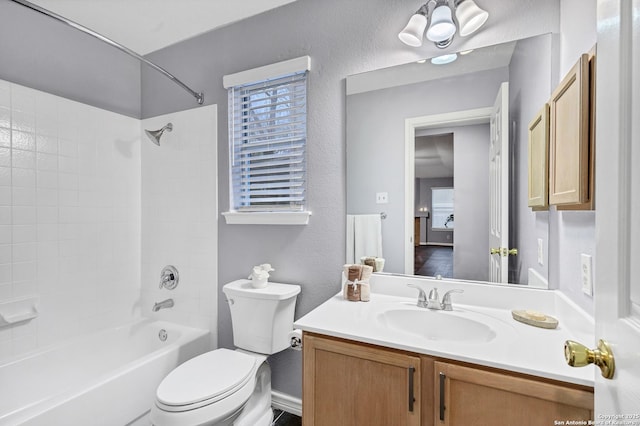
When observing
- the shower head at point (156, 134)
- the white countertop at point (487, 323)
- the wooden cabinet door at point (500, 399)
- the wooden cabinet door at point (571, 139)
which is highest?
the shower head at point (156, 134)

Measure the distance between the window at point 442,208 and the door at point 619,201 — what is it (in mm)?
900

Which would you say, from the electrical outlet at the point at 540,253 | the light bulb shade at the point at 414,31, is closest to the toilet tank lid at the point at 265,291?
the electrical outlet at the point at 540,253

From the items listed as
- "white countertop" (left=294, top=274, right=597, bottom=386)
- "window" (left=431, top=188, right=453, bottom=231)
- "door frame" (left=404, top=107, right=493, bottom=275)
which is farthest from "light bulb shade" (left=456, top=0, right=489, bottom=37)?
"white countertop" (left=294, top=274, right=597, bottom=386)

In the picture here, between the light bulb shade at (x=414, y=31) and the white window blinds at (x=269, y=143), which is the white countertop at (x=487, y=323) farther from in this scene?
the light bulb shade at (x=414, y=31)

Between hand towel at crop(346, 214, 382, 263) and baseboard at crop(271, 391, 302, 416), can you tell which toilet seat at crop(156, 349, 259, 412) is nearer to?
baseboard at crop(271, 391, 302, 416)

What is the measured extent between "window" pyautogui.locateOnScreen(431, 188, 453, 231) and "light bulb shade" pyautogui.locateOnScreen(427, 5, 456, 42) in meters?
0.72

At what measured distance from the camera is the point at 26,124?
177 centimetres

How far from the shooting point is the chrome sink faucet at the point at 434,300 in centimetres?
135

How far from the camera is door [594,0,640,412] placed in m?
0.46

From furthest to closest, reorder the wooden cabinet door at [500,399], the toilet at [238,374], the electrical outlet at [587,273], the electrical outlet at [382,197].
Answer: the electrical outlet at [382,197], the toilet at [238,374], the electrical outlet at [587,273], the wooden cabinet door at [500,399]

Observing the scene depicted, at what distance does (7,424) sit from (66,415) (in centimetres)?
19

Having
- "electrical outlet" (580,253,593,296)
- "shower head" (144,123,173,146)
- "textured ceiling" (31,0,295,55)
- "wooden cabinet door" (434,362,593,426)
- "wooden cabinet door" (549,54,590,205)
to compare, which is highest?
"textured ceiling" (31,0,295,55)

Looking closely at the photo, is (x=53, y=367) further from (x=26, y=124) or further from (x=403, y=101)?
(x=403, y=101)

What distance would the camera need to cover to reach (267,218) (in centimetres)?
188
